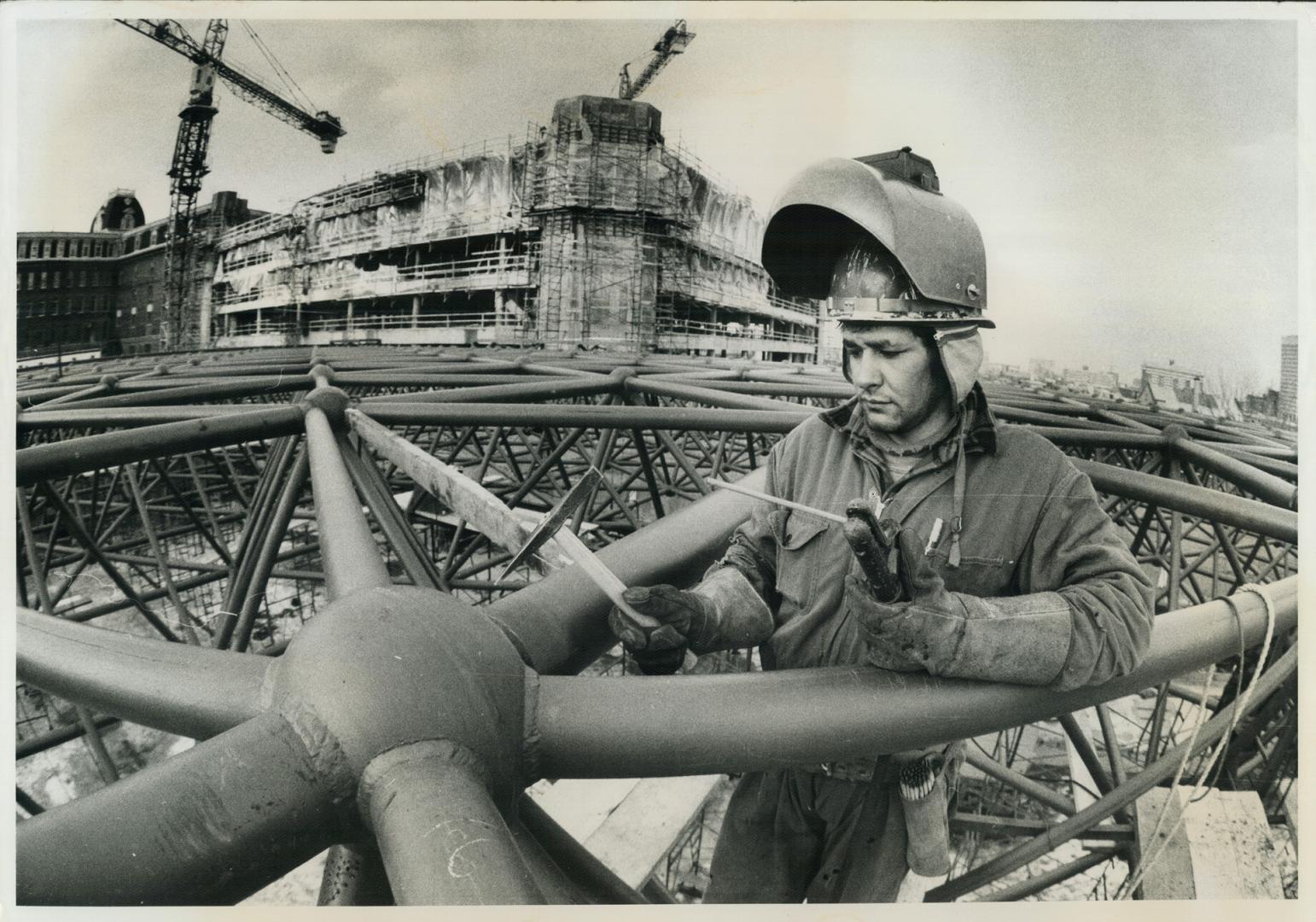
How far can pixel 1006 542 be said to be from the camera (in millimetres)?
2416

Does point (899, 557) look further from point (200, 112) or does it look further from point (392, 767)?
point (200, 112)

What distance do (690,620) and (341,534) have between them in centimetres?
134

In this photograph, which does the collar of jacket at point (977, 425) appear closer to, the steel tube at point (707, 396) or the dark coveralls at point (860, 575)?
the dark coveralls at point (860, 575)

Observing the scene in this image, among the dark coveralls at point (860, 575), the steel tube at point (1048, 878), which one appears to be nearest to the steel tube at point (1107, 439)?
the dark coveralls at point (860, 575)

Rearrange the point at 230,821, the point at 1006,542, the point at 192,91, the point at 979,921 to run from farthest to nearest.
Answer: the point at 192,91
the point at 979,921
the point at 1006,542
the point at 230,821

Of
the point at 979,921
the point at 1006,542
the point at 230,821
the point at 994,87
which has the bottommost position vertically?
the point at 979,921

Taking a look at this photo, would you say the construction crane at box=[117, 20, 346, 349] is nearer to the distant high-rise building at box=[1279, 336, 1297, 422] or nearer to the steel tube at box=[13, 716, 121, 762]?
the steel tube at box=[13, 716, 121, 762]

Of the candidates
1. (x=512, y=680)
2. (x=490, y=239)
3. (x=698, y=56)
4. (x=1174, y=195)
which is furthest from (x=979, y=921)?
(x=490, y=239)

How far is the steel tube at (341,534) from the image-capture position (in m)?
2.58

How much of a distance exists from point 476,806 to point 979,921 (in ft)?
6.78

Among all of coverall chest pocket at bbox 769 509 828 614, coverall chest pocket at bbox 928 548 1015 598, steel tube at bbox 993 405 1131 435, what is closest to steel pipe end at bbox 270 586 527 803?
coverall chest pocket at bbox 769 509 828 614

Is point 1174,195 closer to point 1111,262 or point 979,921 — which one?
point 1111,262

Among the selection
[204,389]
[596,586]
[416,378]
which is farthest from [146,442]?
[596,586]

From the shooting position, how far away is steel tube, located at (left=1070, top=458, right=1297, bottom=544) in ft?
10.5
